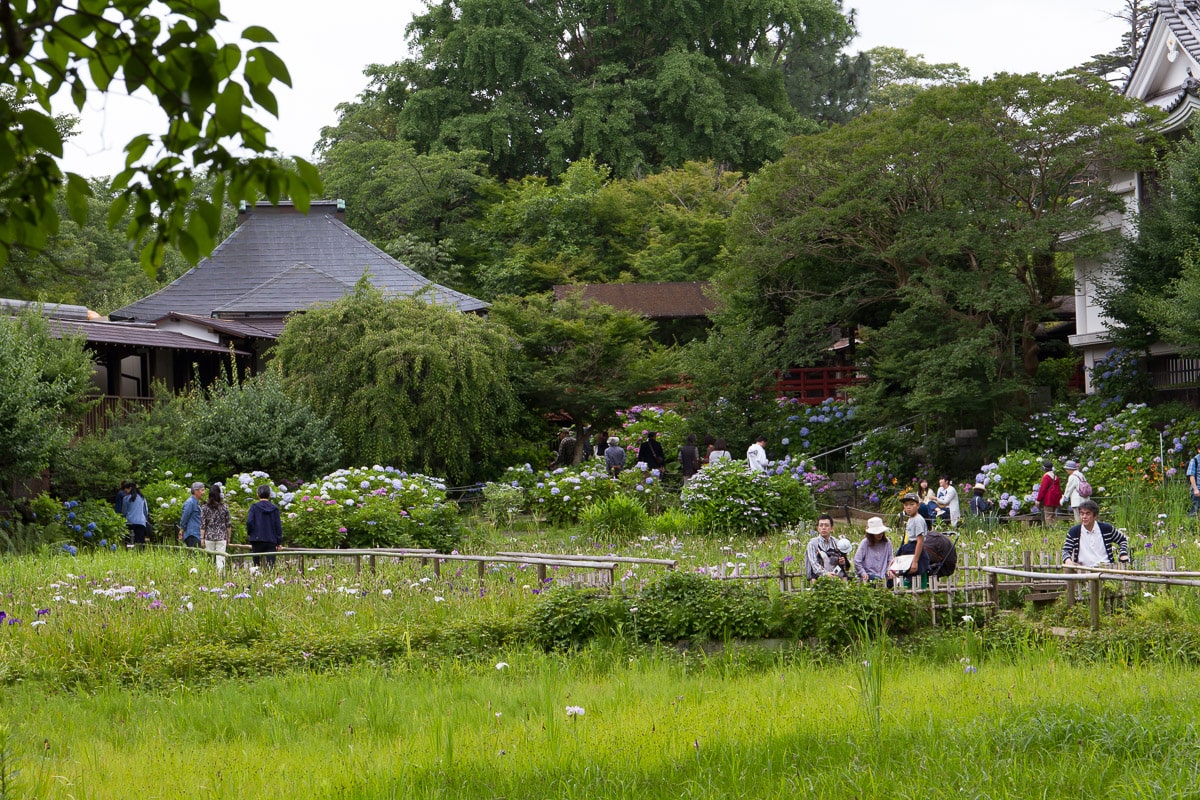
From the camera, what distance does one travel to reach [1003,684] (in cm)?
814

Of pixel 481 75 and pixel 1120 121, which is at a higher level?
pixel 481 75

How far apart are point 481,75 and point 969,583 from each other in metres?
37.3

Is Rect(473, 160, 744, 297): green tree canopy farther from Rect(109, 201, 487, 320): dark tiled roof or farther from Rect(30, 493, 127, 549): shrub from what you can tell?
Rect(30, 493, 127, 549): shrub

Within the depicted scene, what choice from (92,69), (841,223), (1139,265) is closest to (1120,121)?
(1139,265)

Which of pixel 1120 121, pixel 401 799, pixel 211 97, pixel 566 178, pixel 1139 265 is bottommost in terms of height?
pixel 401 799

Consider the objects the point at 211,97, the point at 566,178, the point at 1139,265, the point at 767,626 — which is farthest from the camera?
the point at 566,178

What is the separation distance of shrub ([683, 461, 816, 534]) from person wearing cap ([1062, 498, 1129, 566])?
8.21m

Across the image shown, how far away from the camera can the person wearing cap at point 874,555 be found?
11453mm

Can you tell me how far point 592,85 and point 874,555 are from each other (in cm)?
3657

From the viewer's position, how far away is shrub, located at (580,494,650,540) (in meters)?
19.6

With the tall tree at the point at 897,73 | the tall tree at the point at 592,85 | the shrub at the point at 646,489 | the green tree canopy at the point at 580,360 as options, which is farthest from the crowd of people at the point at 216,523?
the tall tree at the point at 897,73

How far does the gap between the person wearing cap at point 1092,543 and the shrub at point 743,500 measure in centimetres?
821

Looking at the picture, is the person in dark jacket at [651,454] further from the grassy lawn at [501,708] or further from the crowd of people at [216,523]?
the grassy lawn at [501,708]

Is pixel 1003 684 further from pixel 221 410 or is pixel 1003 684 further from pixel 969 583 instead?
pixel 221 410
